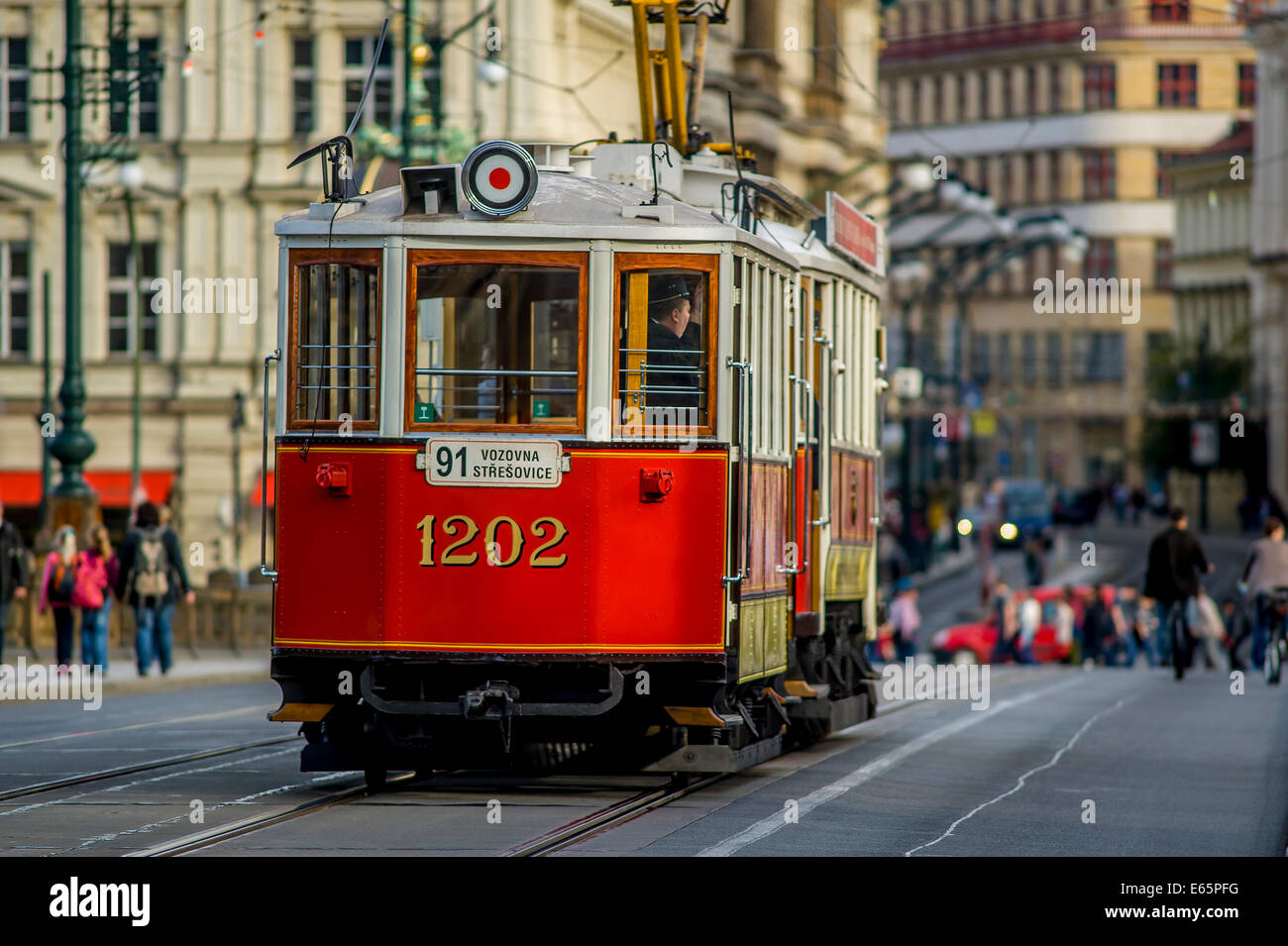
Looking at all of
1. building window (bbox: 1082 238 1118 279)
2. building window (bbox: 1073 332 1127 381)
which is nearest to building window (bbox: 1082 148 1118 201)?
building window (bbox: 1082 238 1118 279)

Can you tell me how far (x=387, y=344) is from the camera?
44.8ft

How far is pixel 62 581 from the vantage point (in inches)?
1005

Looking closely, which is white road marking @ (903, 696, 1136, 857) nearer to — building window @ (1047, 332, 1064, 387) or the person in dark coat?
the person in dark coat

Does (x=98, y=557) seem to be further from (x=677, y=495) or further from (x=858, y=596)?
(x=677, y=495)

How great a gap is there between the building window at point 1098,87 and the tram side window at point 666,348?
108313mm

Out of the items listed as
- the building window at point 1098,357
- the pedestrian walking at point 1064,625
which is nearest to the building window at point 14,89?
the pedestrian walking at point 1064,625

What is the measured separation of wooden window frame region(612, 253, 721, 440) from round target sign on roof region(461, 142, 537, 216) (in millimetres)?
563

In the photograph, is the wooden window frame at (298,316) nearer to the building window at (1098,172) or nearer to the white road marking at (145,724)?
the white road marking at (145,724)

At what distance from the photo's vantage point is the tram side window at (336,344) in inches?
541

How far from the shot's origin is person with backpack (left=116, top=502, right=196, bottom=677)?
2580 cm

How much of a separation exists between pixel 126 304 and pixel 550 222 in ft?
120

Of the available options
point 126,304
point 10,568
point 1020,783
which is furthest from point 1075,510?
point 1020,783

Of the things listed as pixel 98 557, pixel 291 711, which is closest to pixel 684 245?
pixel 291 711
